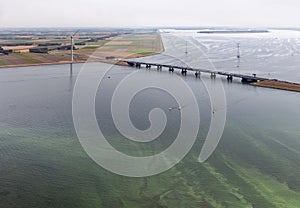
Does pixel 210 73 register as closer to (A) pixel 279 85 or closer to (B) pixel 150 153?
(A) pixel 279 85

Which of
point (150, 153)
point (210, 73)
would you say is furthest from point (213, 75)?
point (150, 153)

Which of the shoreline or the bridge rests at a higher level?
the bridge

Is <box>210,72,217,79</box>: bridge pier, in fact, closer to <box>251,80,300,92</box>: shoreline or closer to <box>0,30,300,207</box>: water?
<box>251,80,300,92</box>: shoreline

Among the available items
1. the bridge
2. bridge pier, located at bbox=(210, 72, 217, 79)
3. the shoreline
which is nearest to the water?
the shoreline

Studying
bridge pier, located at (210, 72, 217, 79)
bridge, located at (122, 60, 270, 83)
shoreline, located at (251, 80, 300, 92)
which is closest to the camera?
shoreline, located at (251, 80, 300, 92)

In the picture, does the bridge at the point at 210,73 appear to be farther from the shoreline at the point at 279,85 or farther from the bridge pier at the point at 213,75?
the shoreline at the point at 279,85

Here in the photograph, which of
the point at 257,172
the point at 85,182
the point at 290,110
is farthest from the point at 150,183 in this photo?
the point at 290,110

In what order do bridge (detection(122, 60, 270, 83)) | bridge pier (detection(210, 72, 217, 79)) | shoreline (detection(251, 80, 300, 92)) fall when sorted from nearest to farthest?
1. shoreline (detection(251, 80, 300, 92))
2. bridge (detection(122, 60, 270, 83))
3. bridge pier (detection(210, 72, 217, 79))

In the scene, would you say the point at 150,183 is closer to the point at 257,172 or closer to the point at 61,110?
the point at 257,172

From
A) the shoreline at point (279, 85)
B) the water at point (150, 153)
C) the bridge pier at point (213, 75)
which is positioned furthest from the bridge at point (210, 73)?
Answer: the water at point (150, 153)
